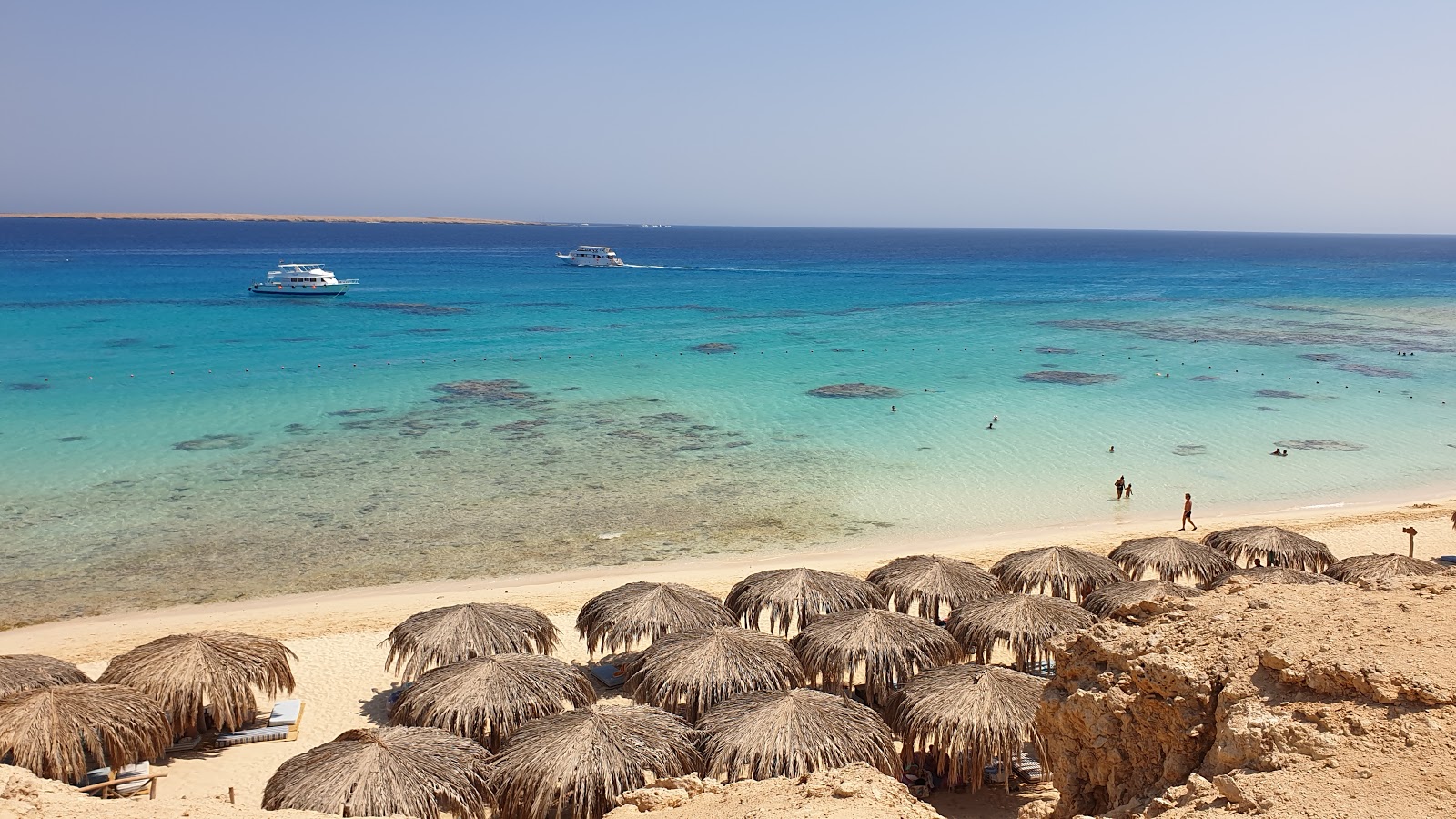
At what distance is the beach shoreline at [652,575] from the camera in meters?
15.5

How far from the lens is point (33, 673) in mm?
Result: 11039

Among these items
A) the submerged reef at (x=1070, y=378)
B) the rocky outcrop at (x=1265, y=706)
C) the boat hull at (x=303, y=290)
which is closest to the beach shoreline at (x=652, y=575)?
the rocky outcrop at (x=1265, y=706)

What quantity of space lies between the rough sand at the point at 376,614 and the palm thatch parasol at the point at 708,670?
2319mm

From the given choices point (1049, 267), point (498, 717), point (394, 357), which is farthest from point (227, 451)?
point (1049, 267)

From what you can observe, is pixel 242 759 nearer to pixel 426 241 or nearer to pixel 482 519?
pixel 482 519

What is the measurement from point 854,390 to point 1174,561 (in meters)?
21.6

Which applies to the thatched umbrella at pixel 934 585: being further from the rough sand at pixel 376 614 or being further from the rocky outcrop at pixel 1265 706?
the rocky outcrop at pixel 1265 706

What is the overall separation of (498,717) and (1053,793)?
5.92 m

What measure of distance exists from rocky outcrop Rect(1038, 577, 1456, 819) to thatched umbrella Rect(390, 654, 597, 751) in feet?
20.5

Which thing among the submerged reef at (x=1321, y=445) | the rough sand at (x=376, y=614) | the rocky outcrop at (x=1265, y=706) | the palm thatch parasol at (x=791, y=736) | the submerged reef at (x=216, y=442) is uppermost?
the rocky outcrop at (x=1265, y=706)

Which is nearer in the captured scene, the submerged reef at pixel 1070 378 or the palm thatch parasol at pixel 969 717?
the palm thatch parasol at pixel 969 717

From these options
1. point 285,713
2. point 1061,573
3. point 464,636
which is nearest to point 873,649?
point 1061,573

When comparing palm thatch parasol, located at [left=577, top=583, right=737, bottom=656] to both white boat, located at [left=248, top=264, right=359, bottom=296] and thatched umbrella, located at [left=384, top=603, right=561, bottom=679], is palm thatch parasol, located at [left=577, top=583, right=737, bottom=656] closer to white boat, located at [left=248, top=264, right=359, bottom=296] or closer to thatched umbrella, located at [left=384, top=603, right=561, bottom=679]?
thatched umbrella, located at [left=384, top=603, right=561, bottom=679]

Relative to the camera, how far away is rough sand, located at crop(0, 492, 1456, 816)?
11.1 m
